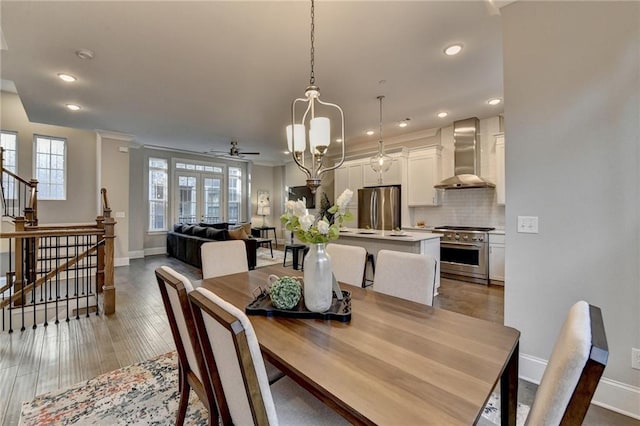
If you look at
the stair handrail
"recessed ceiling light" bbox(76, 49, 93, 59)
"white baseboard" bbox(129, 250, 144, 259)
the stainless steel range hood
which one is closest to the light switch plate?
the stainless steel range hood

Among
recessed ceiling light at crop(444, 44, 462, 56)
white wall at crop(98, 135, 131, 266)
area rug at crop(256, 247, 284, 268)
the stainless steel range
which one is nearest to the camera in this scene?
recessed ceiling light at crop(444, 44, 462, 56)

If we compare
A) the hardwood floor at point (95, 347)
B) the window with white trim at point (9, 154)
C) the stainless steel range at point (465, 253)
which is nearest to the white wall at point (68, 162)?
the window with white trim at point (9, 154)

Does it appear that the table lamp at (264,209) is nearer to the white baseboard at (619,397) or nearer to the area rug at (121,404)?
the area rug at (121,404)

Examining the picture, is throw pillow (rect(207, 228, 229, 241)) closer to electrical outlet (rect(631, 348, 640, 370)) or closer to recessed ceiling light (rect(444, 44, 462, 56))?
recessed ceiling light (rect(444, 44, 462, 56))

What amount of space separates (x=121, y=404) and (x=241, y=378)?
1590 mm

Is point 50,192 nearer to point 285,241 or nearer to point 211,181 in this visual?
point 211,181

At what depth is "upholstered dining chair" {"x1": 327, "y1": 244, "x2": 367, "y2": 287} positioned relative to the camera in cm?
212

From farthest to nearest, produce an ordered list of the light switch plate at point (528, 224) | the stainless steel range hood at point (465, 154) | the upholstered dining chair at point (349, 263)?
the stainless steel range hood at point (465, 154), the upholstered dining chair at point (349, 263), the light switch plate at point (528, 224)

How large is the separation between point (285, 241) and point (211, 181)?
3.01 metres

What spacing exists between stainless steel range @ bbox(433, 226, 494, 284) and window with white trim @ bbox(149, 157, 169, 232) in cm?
677

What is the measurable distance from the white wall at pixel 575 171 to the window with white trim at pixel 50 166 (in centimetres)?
823

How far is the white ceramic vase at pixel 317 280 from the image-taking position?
54.3 inches

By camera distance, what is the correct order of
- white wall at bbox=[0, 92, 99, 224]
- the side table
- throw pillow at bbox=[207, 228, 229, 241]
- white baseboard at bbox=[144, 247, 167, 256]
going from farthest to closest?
the side table
white baseboard at bbox=[144, 247, 167, 256]
white wall at bbox=[0, 92, 99, 224]
throw pillow at bbox=[207, 228, 229, 241]

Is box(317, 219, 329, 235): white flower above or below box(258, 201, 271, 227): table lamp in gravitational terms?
below
